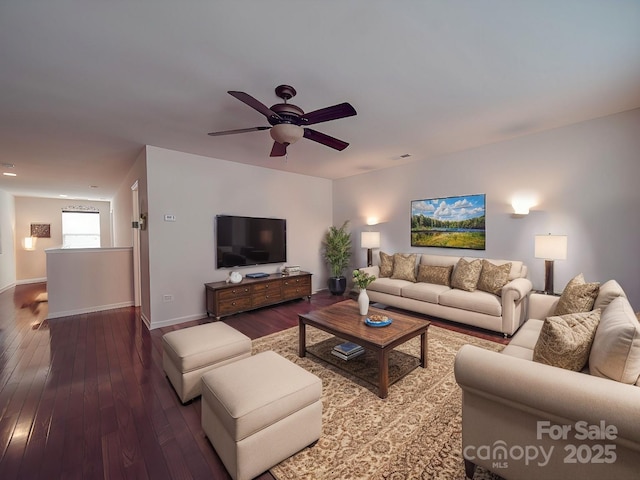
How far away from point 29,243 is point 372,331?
10626 millimetres

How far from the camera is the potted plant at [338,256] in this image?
229 inches

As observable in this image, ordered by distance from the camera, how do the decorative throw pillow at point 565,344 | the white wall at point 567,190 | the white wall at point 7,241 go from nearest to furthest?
the decorative throw pillow at point 565,344
the white wall at point 567,190
the white wall at point 7,241

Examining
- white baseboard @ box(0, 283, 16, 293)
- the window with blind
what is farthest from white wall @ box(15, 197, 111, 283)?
white baseboard @ box(0, 283, 16, 293)

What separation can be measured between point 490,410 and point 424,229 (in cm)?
383

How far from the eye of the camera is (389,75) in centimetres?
226

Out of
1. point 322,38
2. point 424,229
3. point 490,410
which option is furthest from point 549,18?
point 424,229

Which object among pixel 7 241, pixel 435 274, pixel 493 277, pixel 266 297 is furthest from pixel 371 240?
pixel 7 241

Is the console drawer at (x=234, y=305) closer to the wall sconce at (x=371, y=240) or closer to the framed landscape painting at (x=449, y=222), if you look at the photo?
the wall sconce at (x=371, y=240)

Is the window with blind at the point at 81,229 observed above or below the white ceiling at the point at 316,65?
below

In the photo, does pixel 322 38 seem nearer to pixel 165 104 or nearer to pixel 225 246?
pixel 165 104

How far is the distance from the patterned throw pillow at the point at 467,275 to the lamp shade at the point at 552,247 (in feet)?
2.58

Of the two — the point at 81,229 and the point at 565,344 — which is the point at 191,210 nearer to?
the point at 565,344

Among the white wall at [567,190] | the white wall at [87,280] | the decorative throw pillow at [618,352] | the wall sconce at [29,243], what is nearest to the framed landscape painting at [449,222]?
the white wall at [567,190]

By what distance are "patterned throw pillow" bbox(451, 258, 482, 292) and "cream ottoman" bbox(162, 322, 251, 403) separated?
315 centimetres
